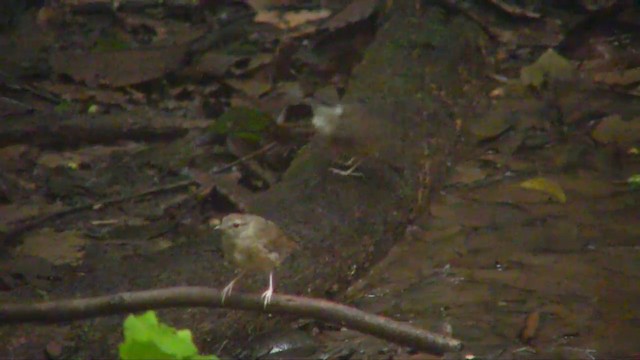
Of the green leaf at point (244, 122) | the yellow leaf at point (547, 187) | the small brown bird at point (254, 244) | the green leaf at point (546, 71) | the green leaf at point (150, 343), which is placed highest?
the green leaf at point (150, 343)

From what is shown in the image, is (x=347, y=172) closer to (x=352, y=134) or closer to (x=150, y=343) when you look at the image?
(x=352, y=134)

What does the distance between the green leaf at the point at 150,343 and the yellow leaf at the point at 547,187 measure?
1.72 meters

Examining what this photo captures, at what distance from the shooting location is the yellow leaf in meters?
3.26

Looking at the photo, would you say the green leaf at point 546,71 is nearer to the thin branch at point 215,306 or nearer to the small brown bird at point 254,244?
the small brown bird at point 254,244

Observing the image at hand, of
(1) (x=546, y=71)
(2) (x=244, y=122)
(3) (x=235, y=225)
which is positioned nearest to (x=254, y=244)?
(3) (x=235, y=225)

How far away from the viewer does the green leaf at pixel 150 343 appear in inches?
73.3

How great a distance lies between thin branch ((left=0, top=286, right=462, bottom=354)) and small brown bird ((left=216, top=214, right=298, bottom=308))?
20 centimetres

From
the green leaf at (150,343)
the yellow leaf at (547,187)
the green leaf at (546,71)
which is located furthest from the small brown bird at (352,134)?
the green leaf at (150,343)

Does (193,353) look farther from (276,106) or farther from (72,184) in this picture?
(276,106)

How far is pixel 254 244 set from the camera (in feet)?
8.52

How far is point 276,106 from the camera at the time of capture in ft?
13.7

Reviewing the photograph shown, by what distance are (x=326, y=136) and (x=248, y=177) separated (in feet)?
1.58

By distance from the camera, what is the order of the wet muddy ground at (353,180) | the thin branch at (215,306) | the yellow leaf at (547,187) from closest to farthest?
the thin branch at (215,306), the wet muddy ground at (353,180), the yellow leaf at (547,187)

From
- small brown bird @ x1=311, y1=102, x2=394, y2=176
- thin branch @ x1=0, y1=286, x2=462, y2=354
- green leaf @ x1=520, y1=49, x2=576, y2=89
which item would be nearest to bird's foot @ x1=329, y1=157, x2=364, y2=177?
small brown bird @ x1=311, y1=102, x2=394, y2=176
